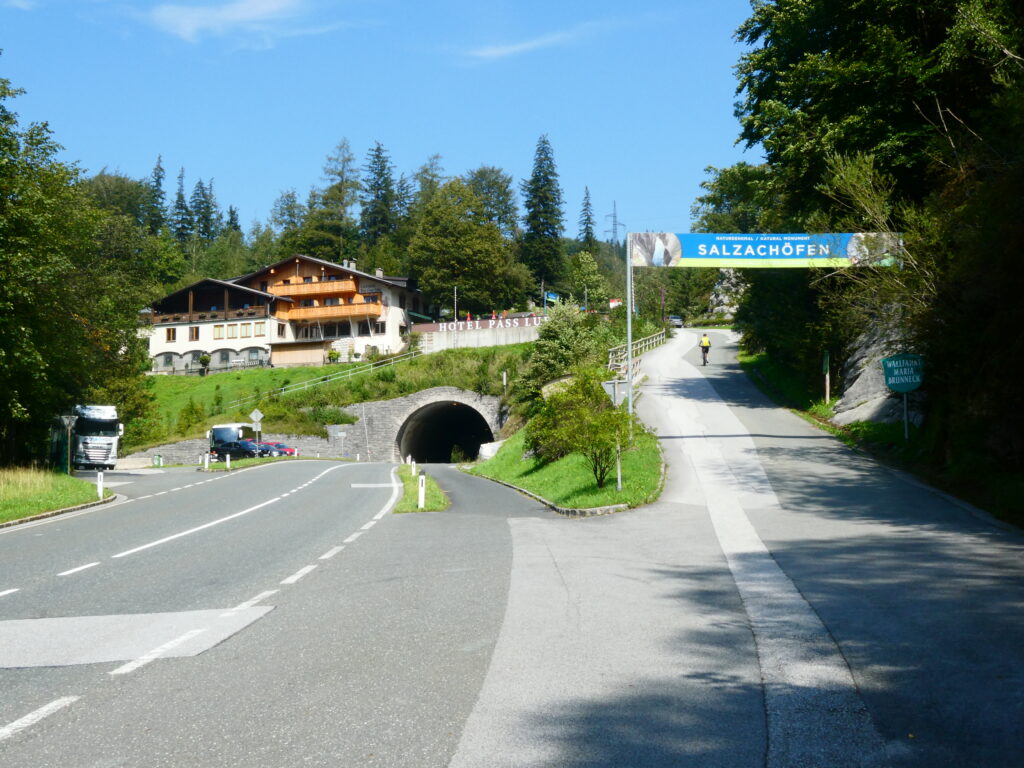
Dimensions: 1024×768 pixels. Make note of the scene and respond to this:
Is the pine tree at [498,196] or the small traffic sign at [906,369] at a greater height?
the pine tree at [498,196]

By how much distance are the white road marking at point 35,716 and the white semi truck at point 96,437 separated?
1707 inches

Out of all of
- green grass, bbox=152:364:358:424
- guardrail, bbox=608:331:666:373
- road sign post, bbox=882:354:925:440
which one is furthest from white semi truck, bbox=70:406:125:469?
road sign post, bbox=882:354:925:440

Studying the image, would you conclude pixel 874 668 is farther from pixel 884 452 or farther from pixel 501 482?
pixel 501 482

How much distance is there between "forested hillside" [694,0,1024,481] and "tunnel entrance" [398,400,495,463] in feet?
96.1

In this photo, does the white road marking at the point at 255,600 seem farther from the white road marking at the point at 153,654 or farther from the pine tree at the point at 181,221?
the pine tree at the point at 181,221

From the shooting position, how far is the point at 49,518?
19.5 meters

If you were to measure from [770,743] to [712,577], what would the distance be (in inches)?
221

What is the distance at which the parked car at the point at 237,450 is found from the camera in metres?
52.8

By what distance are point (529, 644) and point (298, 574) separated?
184 inches

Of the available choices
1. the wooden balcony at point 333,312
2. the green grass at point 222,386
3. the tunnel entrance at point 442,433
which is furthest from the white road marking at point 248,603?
the wooden balcony at point 333,312

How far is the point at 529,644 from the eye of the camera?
6.88 meters

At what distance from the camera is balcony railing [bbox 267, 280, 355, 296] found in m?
79.6

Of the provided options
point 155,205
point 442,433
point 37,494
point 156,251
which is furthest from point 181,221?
point 37,494

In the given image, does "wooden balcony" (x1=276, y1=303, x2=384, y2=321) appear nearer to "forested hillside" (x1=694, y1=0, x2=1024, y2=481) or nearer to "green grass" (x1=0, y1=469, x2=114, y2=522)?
"forested hillside" (x1=694, y1=0, x2=1024, y2=481)
